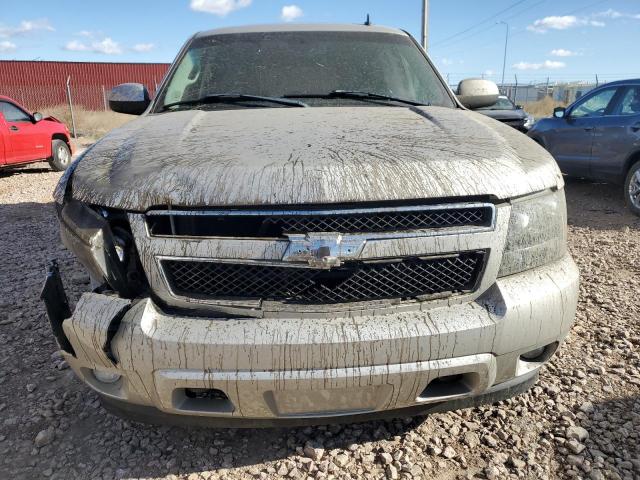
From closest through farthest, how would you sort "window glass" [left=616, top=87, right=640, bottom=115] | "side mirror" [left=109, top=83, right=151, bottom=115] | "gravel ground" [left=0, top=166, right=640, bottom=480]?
"gravel ground" [left=0, top=166, right=640, bottom=480], "side mirror" [left=109, top=83, right=151, bottom=115], "window glass" [left=616, top=87, right=640, bottom=115]

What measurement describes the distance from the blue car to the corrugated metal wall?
24.7 meters

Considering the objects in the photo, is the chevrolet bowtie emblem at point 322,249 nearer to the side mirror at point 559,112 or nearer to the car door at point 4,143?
the side mirror at point 559,112

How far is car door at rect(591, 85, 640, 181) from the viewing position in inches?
251

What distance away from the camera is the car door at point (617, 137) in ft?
20.9

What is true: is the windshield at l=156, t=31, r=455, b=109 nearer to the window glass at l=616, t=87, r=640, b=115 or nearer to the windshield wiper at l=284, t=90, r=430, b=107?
the windshield wiper at l=284, t=90, r=430, b=107

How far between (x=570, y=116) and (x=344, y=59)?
19.1 ft

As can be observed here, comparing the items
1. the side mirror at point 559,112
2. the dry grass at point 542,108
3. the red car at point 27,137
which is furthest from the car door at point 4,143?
the dry grass at point 542,108

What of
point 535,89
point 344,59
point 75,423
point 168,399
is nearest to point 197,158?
point 168,399

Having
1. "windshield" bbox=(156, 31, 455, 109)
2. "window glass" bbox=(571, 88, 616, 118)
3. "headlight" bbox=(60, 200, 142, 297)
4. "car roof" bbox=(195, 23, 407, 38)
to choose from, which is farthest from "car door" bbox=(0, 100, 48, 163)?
"window glass" bbox=(571, 88, 616, 118)

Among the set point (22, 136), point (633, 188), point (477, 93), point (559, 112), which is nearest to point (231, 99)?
point (477, 93)

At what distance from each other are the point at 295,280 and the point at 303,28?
238cm

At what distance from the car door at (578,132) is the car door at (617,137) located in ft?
0.43

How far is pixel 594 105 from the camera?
23.8 feet

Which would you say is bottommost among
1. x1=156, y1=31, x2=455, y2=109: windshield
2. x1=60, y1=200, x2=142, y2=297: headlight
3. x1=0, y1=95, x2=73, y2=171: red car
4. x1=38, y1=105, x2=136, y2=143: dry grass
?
x1=38, y1=105, x2=136, y2=143: dry grass
